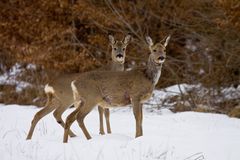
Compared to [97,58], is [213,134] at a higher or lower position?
lower

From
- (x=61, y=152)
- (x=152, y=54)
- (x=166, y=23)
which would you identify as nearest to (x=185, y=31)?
(x=166, y=23)

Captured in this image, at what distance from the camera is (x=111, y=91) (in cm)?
998

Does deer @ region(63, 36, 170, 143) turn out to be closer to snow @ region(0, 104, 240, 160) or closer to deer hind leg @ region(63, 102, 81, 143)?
deer hind leg @ region(63, 102, 81, 143)

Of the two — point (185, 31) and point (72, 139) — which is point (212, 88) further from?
point (72, 139)

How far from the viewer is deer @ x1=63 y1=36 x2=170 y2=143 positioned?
32.1ft

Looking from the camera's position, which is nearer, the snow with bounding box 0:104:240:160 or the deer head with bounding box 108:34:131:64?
the snow with bounding box 0:104:240:160

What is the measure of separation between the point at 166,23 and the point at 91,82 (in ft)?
27.0

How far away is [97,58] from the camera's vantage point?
1850 cm

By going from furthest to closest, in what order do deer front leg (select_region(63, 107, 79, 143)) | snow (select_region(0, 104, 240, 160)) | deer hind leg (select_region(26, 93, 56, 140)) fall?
deer hind leg (select_region(26, 93, 56, 140))
deer front leg (select_region(63, 107, 79, 143))
snow (select_region(0, 104, 240, 160))

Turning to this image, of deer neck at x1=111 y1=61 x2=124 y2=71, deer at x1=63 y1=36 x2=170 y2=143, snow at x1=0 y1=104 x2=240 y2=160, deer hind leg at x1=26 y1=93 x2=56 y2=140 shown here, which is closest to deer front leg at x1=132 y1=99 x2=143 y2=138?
deer at x1=63 y1=36 x2=170 y2=143

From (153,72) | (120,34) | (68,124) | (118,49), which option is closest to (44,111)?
(68,124)

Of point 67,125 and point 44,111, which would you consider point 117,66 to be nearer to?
point 44,111

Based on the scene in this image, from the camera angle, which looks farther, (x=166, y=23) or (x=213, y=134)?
(x=166, y=23)

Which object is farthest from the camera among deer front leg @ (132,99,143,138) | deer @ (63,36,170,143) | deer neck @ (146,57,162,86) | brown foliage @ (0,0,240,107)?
brown foliage @ (0,0,240,107)
